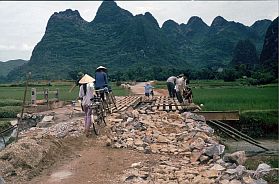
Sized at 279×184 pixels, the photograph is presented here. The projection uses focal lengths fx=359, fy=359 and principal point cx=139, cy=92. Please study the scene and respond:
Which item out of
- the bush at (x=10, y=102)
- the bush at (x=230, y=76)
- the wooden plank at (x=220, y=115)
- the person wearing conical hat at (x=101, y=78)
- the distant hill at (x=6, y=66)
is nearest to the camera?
the person wearing conical hat at (x=101, y=78)

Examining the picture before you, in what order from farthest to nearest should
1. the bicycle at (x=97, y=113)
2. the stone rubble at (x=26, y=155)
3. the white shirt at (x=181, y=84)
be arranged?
the white shirt at (x=181, y=84) < the bicycle at (x=97, y=113) < the stone rubble at (x=26, y=155)

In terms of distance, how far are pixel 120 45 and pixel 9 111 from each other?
62.8 metres

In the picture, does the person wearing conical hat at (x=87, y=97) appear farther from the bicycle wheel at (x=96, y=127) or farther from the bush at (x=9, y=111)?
the bush at (x=9, y=111)

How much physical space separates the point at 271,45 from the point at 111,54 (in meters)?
33.5

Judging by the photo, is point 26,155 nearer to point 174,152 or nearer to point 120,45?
point 174,152

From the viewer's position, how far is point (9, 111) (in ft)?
58.3

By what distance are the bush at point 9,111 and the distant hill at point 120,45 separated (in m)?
35.8

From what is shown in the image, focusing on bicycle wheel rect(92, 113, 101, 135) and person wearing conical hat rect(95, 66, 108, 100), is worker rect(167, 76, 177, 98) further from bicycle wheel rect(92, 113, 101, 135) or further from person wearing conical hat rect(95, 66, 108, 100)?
bicycle wheel rect(92, 113, 101, 135)

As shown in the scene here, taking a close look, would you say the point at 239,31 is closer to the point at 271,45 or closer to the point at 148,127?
the point at 271,45

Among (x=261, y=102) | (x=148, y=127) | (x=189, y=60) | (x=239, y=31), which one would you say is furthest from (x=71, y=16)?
(x=148, y=127)

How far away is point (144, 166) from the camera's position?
19.5 ft

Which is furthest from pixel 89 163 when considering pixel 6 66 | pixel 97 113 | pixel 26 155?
pixel 6 66

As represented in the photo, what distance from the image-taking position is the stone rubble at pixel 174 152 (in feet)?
17.2

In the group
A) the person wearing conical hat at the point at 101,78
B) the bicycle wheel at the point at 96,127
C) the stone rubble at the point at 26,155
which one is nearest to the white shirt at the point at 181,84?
the person wearing conical hat at the point at 101,78
